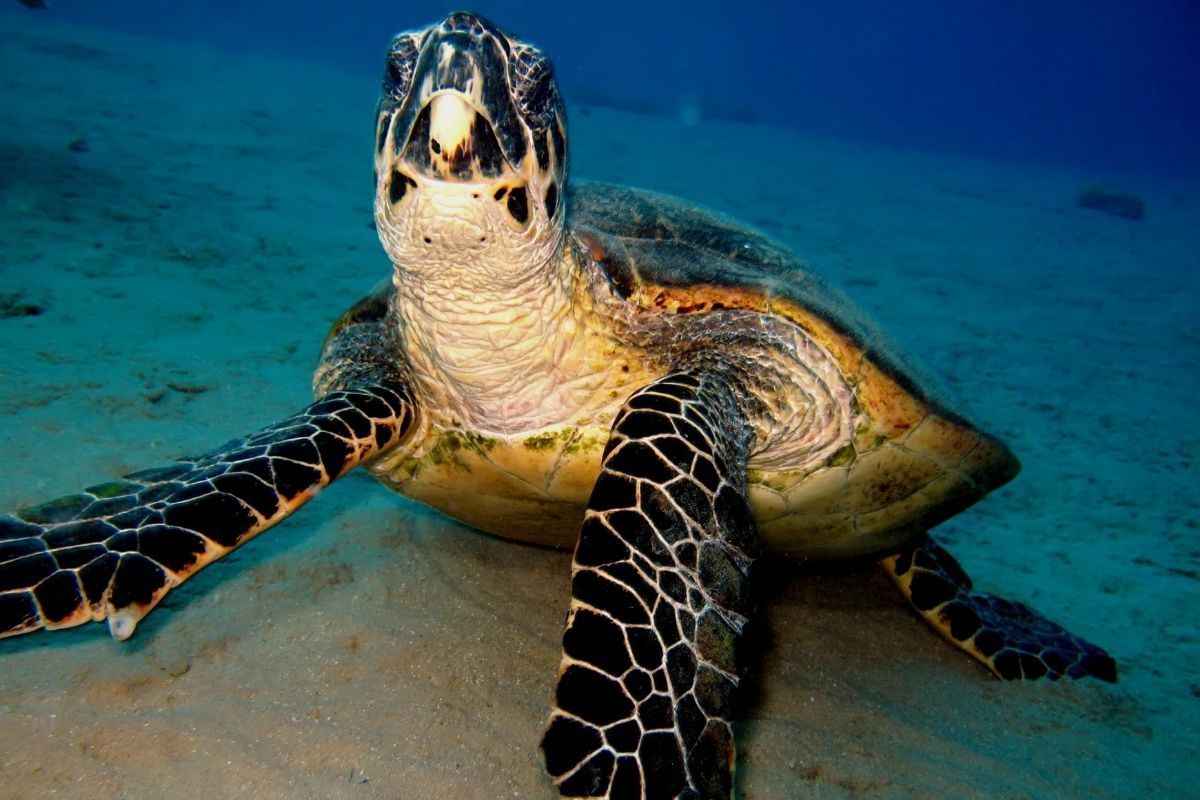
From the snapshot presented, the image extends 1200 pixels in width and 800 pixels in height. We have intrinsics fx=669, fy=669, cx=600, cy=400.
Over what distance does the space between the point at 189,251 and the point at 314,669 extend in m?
6.52

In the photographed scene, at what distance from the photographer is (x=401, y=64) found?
192cm

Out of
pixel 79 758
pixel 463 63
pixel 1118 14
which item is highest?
pixel 1118 14

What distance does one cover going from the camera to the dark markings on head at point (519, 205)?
195cm

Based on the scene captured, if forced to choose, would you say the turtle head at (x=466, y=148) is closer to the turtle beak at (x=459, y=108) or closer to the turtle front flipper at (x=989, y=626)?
the turtle beak at (x=459, y=108)

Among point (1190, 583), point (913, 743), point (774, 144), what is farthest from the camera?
point (774, 144)

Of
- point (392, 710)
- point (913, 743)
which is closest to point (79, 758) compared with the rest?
point (392, 710)

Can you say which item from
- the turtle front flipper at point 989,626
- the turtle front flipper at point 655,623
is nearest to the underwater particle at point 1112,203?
the turtle front flipper at point 989,626

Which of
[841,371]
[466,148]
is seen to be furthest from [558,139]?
[841,371]

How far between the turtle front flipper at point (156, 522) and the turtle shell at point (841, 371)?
1295 mm

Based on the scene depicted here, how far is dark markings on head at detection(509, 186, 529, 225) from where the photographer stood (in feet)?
6.40

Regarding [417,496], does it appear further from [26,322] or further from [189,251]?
[189,251]

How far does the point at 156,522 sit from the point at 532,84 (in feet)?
5.56

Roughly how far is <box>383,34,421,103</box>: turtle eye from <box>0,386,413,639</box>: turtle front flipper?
1203 mm

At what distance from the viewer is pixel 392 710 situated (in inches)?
87.7
